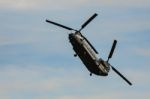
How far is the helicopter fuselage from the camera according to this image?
114875mm

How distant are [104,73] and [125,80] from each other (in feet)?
28.2

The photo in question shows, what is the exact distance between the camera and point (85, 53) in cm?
11650

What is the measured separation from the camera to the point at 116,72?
12975cm

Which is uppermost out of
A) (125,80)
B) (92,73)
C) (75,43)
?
(75,43)

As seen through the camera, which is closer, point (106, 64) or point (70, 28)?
point (70, 28)

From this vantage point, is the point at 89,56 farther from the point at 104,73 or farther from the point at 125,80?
the point at 125,80

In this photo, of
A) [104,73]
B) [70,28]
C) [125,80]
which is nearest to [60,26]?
[70,28]

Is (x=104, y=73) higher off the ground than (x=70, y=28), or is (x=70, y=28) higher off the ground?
(x=70, y=28)

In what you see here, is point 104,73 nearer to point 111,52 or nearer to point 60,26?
point 111,52

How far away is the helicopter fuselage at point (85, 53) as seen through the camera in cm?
11488

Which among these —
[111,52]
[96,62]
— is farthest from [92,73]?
[111,52]

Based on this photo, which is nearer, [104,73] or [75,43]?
[75,43]

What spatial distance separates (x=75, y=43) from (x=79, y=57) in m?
3.62

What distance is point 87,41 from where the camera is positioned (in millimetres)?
119062
